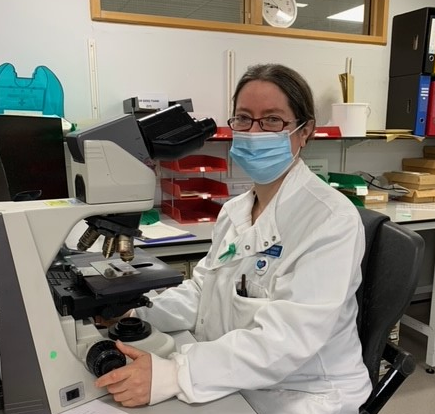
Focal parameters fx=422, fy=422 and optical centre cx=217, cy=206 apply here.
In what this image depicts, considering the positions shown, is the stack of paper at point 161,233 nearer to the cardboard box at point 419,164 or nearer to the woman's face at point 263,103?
the woman's face at point 263,103

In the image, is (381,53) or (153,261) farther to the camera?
(381,53)

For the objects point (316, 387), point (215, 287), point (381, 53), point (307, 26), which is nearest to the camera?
point (316, 387)

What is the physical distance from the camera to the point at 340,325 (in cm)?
101

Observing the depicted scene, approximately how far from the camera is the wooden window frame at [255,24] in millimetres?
2404

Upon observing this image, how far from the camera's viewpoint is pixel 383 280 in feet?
3.62

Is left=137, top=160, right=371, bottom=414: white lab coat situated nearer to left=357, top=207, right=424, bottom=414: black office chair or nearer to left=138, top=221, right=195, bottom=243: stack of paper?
left=357, top=207, right=424, bottom=414: black office chair

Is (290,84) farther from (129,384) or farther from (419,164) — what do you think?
(419,164)

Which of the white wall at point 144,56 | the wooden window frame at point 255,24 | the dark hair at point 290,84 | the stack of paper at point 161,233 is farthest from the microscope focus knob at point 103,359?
the wooden window frame at point 255,24

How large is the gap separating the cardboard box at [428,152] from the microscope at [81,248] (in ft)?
9.30

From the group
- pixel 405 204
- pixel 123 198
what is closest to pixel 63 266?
pixel 123 198

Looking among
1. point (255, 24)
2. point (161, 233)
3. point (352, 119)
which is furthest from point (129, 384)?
point (255, 24)

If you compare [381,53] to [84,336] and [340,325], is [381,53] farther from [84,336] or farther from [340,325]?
[84,336]

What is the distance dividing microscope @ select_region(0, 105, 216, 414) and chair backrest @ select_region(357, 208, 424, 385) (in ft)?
1.84

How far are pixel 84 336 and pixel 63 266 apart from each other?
0.28 metres
